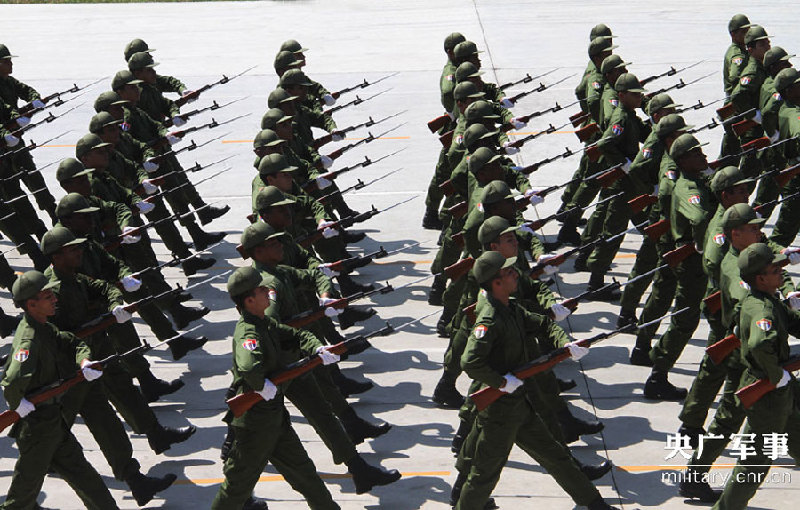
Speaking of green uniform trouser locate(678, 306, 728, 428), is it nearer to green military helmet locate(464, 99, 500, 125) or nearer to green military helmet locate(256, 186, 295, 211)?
green military helmet locate(256, 186, 295, 211)

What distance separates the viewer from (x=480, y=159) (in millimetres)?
10539

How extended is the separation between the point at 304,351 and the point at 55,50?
17234mm

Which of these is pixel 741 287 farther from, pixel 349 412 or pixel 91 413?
pixel 91 413

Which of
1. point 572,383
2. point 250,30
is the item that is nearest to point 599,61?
point 572,383

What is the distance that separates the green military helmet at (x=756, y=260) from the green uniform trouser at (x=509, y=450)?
1692 millimetres

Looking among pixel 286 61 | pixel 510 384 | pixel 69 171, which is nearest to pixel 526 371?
pixel 510 384

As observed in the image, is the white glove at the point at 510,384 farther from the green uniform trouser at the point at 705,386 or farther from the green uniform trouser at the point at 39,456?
the green uniform trouser at the point at 39,456

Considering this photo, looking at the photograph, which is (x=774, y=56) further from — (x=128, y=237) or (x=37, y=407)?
(x=37, y=407)

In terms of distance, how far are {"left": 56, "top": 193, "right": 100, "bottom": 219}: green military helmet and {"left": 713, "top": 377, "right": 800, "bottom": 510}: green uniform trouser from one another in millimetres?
5433

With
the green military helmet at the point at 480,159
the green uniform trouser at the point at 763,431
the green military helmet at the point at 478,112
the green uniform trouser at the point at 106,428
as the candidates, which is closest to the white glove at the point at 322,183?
the green military helmet at the point at 478,112

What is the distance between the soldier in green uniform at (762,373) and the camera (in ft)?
25.5

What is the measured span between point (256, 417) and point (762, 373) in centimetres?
331

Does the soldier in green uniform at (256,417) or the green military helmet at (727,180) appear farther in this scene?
the green military helmet at (727,180)

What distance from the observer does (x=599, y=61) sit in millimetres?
14195
